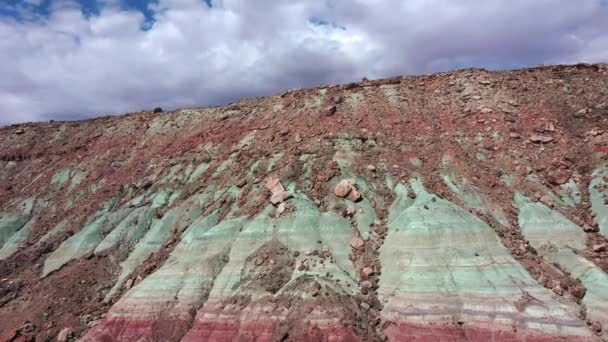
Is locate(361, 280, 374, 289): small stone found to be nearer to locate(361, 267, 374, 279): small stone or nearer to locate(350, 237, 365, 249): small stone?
locate(361, 267, 374, 279): small stone

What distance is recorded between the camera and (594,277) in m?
16.3

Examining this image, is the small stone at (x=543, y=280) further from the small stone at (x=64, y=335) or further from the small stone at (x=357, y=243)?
the small stone at (x=64, y=335)

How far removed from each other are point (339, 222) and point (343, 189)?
1963 mm

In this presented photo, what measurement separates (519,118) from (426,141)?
199 inches

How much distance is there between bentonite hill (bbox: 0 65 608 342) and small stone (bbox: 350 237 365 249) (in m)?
0.06

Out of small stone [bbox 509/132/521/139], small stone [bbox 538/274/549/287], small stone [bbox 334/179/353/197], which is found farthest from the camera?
small stone [bbox 509/132/521/139]

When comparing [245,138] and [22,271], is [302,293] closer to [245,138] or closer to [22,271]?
[245,138]

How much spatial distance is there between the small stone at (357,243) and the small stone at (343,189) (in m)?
2.82

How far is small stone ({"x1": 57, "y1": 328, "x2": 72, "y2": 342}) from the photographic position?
1916 cm

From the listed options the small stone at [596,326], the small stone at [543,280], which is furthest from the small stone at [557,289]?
the small stone at [596,326]

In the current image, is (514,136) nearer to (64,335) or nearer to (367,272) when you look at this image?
(367,272)

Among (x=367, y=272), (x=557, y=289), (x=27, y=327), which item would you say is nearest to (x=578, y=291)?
(x=557, y=289)

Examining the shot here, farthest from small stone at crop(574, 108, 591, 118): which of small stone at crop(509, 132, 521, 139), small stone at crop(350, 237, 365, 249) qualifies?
small stone at crop(350, 237, 365, 249)

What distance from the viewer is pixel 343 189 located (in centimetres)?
2242
